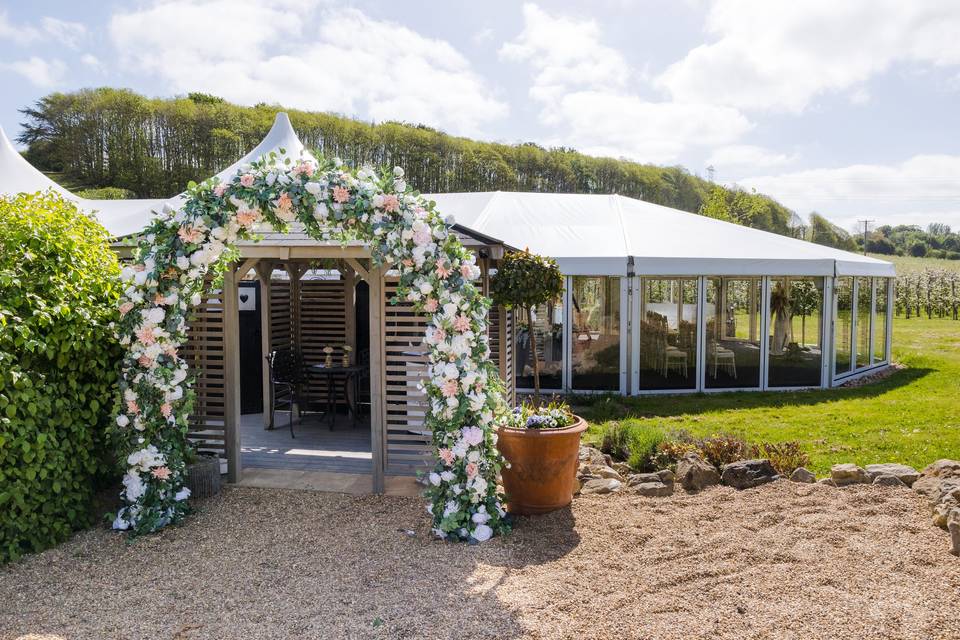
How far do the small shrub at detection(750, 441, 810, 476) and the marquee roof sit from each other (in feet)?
13.5

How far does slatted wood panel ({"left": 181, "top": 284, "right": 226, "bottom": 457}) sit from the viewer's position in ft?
19.1

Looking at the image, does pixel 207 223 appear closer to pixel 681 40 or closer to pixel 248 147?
pixel 681 40

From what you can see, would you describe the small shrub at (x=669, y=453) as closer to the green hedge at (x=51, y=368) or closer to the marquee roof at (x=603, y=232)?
the marquee roof at (x=603, y=232)

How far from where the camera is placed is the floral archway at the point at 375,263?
4.52 metres

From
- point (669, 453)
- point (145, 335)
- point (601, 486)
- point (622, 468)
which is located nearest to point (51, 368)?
point (145, 335)

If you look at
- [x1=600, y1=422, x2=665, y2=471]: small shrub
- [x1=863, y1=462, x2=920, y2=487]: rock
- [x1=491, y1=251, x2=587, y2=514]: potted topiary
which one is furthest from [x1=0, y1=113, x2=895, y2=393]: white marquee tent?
[x1=491, y1=251, x2=587, y2=514]: potted topiary

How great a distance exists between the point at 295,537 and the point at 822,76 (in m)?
10.5

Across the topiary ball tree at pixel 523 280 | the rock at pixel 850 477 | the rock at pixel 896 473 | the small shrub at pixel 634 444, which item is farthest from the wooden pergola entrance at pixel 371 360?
the rock at pixel 896 473

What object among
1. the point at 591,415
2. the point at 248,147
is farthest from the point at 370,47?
the point at 248,147

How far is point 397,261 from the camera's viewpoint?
4.58m

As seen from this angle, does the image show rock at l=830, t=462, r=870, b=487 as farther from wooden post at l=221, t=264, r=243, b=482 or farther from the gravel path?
wooden post at l=221, t=264, r=243, b=482

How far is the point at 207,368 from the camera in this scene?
5898 mm

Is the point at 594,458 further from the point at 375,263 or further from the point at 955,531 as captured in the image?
the point at 375,263

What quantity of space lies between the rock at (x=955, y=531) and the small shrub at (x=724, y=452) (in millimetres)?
1892
